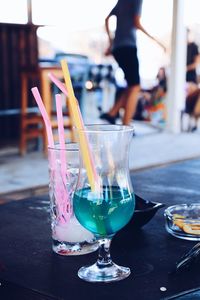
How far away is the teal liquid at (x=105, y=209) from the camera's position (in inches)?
36.4

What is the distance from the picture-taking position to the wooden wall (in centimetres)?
505

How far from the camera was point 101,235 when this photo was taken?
0.95 metres

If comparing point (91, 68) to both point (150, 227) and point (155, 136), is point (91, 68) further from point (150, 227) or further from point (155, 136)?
point (150, 227)

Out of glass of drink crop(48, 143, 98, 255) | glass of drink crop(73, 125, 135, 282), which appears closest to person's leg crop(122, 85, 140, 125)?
glass of drink crop(48, 143, 98, 255)

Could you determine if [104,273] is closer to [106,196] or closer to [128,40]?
[106,196]

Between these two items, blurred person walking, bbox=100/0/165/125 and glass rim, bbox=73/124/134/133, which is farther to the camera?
blurred person walking, bbox=100/0/165/125

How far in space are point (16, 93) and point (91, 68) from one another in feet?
5.07

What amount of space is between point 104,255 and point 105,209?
97mm

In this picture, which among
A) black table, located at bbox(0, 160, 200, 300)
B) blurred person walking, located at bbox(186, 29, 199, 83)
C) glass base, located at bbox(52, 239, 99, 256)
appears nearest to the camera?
black table, located at bbox(0, 160, 200, 300)

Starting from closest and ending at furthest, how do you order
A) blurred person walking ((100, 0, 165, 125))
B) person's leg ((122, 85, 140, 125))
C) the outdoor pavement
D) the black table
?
the black table → the outdoor pavement → blurred person walking ((100, 0, 165, 125)) → person's leg ((122, 85, 140, 125))

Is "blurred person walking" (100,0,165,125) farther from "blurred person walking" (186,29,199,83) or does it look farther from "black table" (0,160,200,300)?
"black table" (0,160,200,300)

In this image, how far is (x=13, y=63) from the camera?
5.14 meters

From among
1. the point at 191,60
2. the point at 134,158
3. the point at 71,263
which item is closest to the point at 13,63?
the point at 134,158

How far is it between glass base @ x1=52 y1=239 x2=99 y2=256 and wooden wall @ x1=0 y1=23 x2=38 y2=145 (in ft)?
13.1
